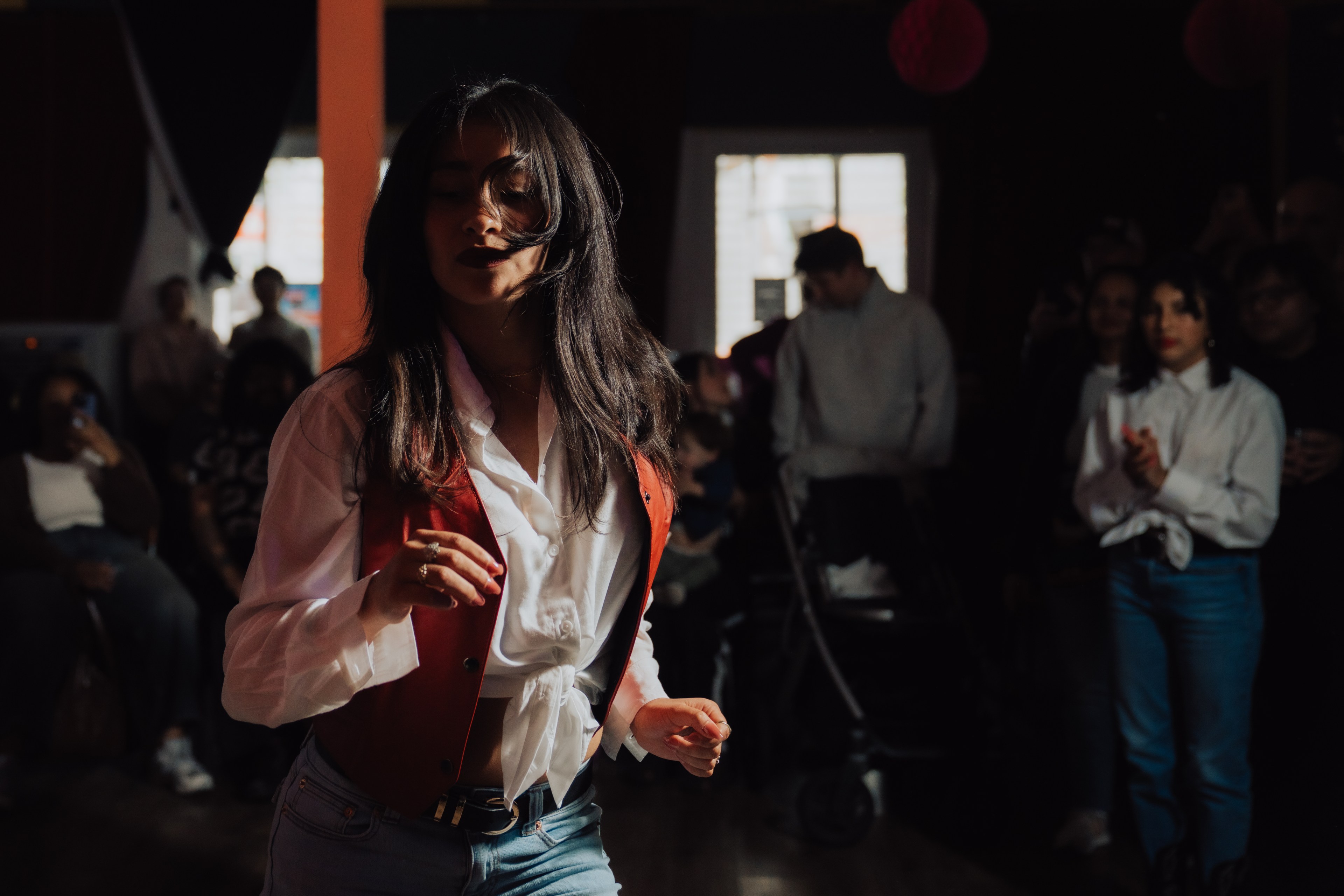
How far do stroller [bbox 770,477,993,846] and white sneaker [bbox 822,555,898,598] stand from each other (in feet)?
0.13

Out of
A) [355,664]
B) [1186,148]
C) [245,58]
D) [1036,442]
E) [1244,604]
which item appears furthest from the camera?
[1186,148]

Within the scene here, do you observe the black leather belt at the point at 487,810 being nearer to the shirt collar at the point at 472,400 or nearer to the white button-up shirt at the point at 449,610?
the white button-up shirt at the point at 449,610

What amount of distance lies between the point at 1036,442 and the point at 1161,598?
672 millimetres

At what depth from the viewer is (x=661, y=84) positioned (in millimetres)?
6906

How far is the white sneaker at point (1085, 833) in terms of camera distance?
294 cm

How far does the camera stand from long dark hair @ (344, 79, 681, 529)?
984 mm

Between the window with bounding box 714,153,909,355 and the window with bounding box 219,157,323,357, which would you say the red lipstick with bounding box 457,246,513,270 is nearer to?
the window with bounding box 714,153,909,355

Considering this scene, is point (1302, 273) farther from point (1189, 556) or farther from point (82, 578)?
point (82, 578)

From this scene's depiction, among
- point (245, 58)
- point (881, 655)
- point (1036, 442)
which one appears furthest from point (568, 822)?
point (245, 58)

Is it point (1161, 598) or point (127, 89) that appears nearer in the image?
point (1161, 598)

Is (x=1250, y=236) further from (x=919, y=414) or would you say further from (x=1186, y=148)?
(x=1186, y=148)

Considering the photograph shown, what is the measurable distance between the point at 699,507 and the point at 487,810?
109 inches

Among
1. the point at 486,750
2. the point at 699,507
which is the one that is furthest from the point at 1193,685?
the point at 486,750

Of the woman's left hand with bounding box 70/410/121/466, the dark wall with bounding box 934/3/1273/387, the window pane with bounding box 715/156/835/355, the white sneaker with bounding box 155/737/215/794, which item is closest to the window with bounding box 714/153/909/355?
the window pane with bounding box 715/156/835/355
